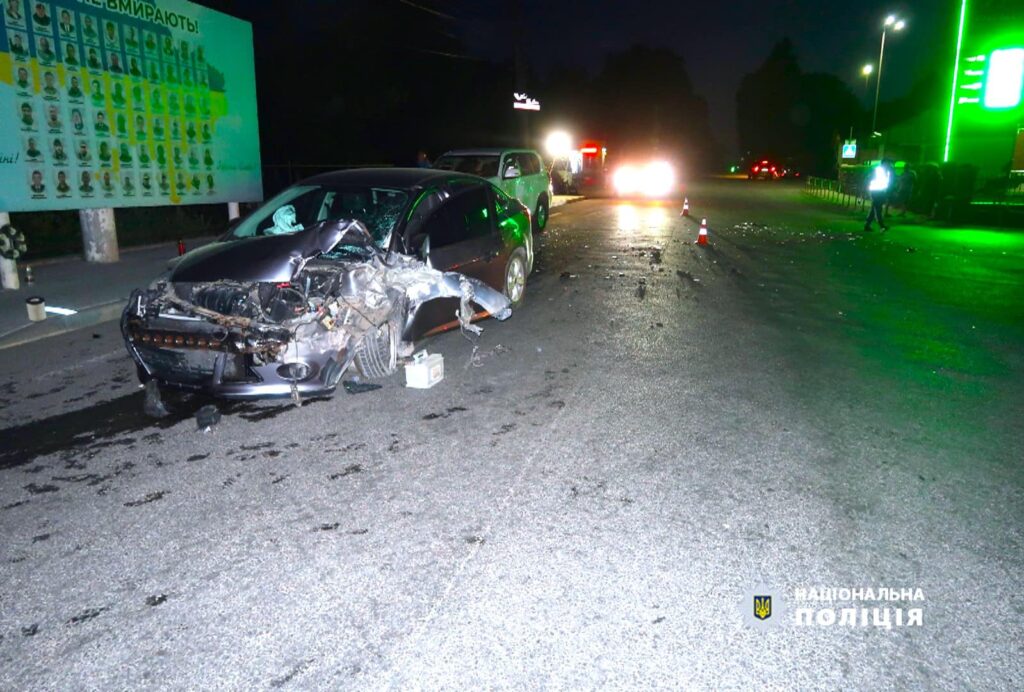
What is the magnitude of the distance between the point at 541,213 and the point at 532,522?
1636cm

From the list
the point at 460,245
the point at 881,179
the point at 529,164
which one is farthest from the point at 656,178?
the point at 460,245

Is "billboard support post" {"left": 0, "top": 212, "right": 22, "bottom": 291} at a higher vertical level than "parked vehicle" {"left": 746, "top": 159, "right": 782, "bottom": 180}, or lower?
lower

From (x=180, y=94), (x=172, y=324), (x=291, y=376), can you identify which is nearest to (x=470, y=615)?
(x=291, y=376)

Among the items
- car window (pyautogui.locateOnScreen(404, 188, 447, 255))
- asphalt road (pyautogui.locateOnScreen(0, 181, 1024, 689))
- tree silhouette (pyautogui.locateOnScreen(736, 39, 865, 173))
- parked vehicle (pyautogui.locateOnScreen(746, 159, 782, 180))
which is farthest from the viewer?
tree silhouette (pyautogui.locateOnScreen(736, 39, 865, 173))

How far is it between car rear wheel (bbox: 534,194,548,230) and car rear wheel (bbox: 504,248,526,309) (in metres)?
9.79

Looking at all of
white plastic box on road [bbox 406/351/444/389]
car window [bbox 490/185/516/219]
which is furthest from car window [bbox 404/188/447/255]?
car window [bbox 490/185/516/219]

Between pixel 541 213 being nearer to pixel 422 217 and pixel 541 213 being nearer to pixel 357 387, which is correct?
pixel 422 217

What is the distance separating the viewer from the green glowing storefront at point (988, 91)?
30.9 metres

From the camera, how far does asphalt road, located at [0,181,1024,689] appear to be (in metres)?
3.03

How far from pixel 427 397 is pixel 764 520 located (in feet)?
9.88

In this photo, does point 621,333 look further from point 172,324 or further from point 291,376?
point 172,324

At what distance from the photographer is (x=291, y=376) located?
5.50 meters

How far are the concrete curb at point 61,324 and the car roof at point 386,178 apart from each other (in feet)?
11.5

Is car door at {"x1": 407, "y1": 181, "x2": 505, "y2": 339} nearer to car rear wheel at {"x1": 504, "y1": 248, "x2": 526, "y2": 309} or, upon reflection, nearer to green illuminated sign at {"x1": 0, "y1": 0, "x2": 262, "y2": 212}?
car rear wheel at {"x1": 504, "y1": 248, "x2": 526, "y2": 309}
